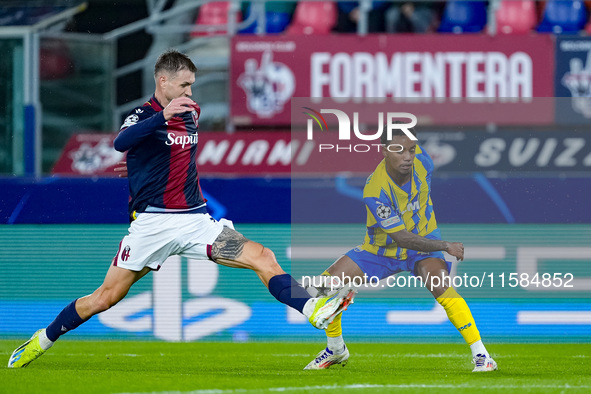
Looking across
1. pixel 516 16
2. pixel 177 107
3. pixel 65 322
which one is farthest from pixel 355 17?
pixel 65 322

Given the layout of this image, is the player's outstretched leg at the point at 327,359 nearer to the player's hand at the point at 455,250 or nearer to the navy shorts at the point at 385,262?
the navy shorts at the point at 385,262

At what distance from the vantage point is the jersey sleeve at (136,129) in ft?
20.9

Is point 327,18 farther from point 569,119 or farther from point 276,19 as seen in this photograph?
point 569,119

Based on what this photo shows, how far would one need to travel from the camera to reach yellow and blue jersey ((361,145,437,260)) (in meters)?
7.54

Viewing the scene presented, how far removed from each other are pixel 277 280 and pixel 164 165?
1052 mm

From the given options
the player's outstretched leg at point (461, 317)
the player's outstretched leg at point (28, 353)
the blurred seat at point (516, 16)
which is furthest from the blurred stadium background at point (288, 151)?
the player's outstretched leg at point (28, 353)

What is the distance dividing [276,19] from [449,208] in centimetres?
436

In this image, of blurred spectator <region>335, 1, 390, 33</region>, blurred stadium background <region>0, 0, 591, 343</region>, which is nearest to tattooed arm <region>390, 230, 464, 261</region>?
blurred stadium background <region>0, 0, 591, 343</region>

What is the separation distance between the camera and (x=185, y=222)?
6.73m

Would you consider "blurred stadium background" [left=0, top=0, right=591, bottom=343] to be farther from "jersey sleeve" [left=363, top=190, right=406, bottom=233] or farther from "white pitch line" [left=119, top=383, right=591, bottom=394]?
"white pitch line" [left=119, top=383, right=591, bottom=394]

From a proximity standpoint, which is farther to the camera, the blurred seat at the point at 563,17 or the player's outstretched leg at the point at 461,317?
the blurred seat at the point at 563,17

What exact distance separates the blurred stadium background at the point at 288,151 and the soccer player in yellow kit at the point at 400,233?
1.67 m

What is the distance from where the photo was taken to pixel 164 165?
6.78m

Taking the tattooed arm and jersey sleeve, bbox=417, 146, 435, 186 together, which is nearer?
the tattooed arm
